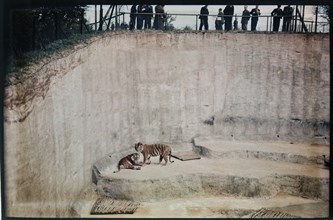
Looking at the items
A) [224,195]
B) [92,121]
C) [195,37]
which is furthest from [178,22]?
[224,195]

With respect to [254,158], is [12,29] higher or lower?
higher

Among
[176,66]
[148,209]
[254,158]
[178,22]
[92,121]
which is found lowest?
[148,209]

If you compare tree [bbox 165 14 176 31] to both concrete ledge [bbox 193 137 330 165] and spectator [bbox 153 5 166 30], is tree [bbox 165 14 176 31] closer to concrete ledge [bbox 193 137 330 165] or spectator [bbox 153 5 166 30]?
spectator [bbox 153 5 166 30]

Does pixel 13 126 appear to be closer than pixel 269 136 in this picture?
Yes

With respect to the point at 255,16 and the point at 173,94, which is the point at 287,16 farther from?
the point at 173,94

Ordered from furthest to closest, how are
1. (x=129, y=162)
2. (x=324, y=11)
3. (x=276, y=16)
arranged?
1. (x=129, y=162)
2. (x=276, y=16)
3. (x=324, y=11)

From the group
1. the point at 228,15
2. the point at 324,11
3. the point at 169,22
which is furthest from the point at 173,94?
the point at 324,11

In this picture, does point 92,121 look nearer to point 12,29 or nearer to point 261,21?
point 12,29

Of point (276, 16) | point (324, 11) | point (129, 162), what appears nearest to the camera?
point (324, 11)
